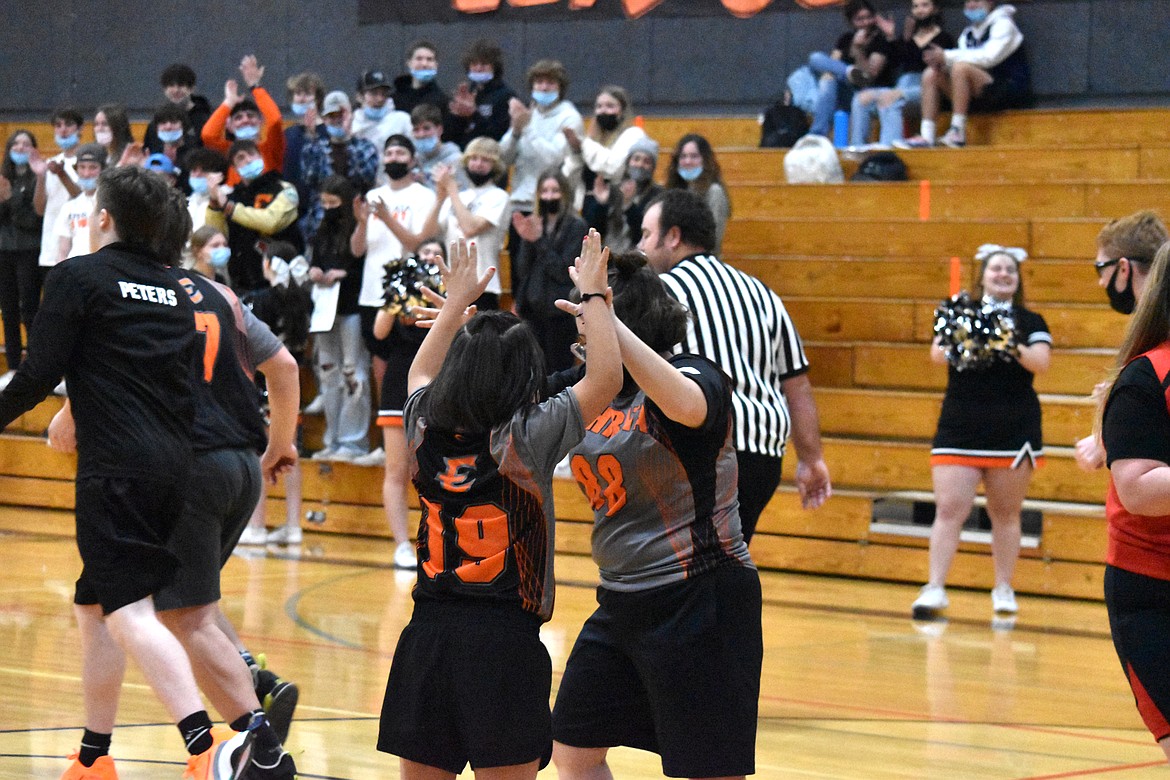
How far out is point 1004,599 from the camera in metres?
8.05

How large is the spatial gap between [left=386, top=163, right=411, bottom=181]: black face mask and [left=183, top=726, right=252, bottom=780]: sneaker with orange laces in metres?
6.77

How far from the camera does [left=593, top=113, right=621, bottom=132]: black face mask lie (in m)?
10.6

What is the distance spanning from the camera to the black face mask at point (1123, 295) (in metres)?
4.60

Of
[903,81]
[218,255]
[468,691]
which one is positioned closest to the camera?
[468,691]

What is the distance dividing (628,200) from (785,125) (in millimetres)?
3308

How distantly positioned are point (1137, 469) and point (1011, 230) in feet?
25.8

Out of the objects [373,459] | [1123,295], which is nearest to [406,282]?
[373,459]

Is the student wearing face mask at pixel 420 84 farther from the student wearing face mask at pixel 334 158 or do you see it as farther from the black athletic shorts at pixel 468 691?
the black athletic shorts at pixel 468 691

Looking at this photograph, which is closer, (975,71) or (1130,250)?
(1130,250)

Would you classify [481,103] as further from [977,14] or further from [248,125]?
[977,14]

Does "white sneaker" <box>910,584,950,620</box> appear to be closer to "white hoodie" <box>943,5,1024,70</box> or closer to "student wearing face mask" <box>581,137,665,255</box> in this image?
"student wearing face mask" <box>581,137,665,255</box>

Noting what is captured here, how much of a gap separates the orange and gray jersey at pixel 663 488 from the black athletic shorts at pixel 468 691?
41 cm

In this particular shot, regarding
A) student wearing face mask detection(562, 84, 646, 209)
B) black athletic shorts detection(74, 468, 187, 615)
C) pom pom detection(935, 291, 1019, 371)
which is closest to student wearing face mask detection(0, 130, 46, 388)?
student wearing face mask detection(562, 84, 646, 209)

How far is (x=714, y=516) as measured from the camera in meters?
3.59
